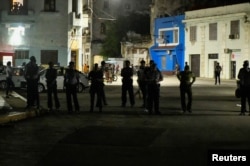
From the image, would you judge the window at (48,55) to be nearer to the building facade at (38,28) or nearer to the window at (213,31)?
the building facade at (38,28)

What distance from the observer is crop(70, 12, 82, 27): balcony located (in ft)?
158

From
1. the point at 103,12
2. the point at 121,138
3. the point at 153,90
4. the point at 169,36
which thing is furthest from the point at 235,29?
the point at 121,138

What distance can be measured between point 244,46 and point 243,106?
39.1 m

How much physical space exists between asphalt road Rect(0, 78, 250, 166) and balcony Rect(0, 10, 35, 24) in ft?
94.4

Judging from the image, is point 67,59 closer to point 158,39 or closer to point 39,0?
point 39,0

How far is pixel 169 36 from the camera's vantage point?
70.6 m

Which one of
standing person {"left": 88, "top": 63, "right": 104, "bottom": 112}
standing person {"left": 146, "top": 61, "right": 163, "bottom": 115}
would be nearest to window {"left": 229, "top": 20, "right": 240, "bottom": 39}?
standing person {"left": 88, "top": 63, "right": 104, "bottom": 112}

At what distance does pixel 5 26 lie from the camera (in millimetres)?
46594

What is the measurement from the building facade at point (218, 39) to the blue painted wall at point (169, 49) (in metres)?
1.34

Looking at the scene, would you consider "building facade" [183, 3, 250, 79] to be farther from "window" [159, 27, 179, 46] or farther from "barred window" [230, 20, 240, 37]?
"window" [159, 27, 179, 46]

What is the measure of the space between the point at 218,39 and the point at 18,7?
24.2m

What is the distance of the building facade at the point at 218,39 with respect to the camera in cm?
5691

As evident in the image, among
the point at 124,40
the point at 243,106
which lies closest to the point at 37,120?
the point at 243,106

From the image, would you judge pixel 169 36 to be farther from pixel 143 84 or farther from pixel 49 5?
pixel 143 84
